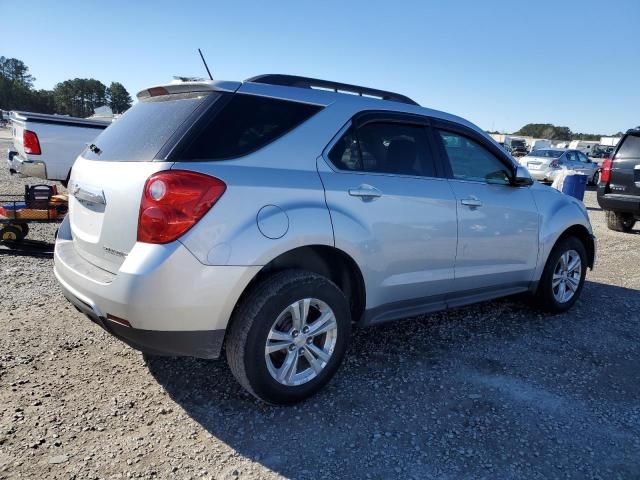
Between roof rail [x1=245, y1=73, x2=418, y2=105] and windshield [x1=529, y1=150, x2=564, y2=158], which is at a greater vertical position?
roof rail [x1=245, y1=73, x2=418, y2=105]

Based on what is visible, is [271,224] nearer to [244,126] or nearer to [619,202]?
[244,126]

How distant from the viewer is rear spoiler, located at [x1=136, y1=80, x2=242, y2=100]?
2736mm

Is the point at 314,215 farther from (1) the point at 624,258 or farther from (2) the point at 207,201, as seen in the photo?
(1) the point at 624,258

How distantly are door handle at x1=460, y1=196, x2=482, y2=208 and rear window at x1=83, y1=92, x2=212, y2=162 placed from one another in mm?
1939

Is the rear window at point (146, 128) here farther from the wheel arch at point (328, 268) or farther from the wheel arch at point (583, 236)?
the wheel arch at point (583, 236)

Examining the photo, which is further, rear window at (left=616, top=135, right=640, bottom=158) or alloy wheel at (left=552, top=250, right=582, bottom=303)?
rear window at (left=616, top=135, right=640, bottom=158)

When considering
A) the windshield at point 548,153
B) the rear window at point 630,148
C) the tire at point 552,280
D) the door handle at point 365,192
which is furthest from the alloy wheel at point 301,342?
the windshield at point 548,153

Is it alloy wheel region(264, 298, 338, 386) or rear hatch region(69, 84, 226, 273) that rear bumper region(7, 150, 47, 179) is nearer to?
rear hatch region(69, 84, 226, 273)

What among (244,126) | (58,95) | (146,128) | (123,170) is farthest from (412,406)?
(58,95)

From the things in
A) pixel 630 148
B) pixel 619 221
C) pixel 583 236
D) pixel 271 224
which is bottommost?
pixel 619 221

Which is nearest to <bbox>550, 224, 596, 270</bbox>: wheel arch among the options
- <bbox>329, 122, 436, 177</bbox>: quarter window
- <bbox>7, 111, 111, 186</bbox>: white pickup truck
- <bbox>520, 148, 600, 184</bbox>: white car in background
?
<bbox>329, 122, 436, 177</bbox>: quarter window

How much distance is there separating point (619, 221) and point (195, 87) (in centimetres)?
964

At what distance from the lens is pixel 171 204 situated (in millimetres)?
2393

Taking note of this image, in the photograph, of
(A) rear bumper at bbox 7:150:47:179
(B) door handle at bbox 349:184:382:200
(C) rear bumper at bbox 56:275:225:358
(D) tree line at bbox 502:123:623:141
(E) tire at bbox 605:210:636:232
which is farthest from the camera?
(D) tree line at bbox 502:123:623:141
